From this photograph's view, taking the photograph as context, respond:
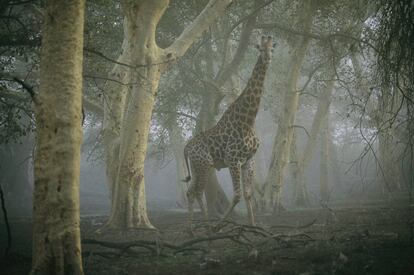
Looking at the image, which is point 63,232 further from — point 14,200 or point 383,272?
point 14,200

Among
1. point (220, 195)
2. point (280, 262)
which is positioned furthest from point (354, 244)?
point (220, 195)

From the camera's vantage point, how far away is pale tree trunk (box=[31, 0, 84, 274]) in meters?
4.71

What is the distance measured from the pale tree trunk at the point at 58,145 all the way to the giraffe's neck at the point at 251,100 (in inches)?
266

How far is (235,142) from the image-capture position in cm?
1123

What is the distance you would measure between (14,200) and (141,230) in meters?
20.4

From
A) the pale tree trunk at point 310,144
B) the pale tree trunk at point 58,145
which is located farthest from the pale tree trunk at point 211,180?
the pale tree trunk at point 58,145

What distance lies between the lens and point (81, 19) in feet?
17.4

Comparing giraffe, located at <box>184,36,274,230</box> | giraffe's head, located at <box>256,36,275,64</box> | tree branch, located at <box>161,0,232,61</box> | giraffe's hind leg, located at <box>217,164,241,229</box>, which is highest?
tree branch, located at <box>161,0,232,61</box>

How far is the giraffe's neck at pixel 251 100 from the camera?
1143cm

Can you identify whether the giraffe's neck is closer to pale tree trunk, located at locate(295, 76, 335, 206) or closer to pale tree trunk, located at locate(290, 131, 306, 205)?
pale tree trunk, located at locate(290, 131, 306, 205)

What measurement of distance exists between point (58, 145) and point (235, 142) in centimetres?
680

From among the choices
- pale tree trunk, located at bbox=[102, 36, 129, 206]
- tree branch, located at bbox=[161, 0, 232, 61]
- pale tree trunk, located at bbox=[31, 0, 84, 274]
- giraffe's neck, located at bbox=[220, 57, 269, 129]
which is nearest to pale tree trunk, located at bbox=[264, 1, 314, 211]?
giraffe's neck, located at bbox=[220, 57, 269, 129]

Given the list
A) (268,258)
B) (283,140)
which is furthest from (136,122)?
(283,140)

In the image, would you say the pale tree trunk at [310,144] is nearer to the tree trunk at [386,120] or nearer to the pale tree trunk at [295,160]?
the pale tree trunk at [295,160]
